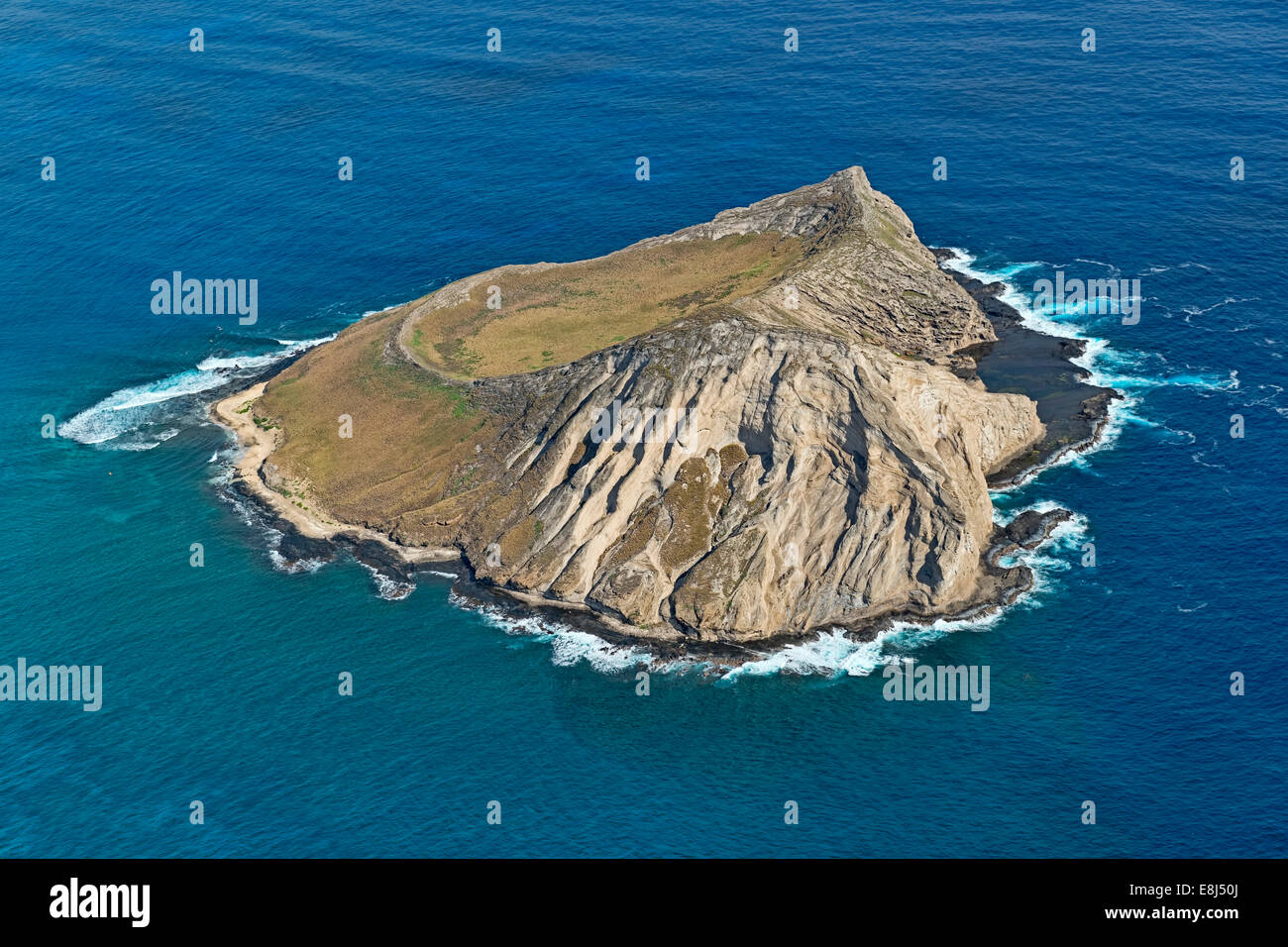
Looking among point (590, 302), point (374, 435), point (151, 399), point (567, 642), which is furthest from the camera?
point (151, 399)

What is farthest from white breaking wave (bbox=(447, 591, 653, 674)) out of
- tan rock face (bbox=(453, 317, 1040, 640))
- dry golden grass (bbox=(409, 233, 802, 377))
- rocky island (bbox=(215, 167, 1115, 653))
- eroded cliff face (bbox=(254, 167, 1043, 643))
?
dry golden grass (bbox=(409, 233, 802, 377))

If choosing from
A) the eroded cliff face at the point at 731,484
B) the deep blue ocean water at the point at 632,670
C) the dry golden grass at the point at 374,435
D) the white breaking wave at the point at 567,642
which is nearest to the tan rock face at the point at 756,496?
the eroded cliff face at the point at 731,484

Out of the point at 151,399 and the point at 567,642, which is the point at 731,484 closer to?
the point at 567,642

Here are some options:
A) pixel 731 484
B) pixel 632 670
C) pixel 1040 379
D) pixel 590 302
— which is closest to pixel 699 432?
pixel 731 484

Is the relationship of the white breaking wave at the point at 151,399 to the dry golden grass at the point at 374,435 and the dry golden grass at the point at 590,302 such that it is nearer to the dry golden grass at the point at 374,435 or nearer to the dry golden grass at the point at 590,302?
the dry golden grass at the point at 374,435

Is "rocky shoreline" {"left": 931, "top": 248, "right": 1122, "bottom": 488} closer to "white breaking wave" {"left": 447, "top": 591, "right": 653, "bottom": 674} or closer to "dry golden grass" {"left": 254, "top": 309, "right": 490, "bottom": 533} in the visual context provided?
"white breaking wave" {"left": 447, "top": 591, "right": 653, "bottom": 674}
